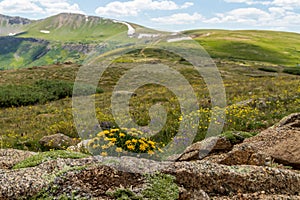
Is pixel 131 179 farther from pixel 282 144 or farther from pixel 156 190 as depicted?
pixel 282 144

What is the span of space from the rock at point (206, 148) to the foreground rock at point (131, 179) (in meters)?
2.76

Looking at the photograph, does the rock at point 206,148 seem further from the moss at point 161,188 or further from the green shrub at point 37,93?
the green shrub at point 37,93

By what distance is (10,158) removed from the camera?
7.04 m

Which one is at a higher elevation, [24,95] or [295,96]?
[295,96]

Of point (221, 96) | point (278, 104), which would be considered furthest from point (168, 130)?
point (221, 96)

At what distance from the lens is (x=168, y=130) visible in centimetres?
1180

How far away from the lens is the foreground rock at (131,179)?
4527 mm

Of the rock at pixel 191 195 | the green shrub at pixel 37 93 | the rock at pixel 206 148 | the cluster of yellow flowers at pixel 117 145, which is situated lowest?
the green shrub at pixel 37 93

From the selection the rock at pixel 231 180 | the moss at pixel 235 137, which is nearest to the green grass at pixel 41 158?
the rock at pixel 231 180

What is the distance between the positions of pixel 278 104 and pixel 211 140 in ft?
25.1

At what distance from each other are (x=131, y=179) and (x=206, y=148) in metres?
4.04

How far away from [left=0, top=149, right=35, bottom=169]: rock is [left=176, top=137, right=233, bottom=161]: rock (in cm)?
413

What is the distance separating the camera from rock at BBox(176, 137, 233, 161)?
8.17 meters

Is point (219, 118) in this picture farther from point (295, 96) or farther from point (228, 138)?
point (295, 96)
